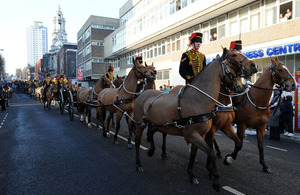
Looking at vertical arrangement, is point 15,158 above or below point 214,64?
below

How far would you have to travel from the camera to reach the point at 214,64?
4.15 m

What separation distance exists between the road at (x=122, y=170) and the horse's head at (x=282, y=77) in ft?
6.36

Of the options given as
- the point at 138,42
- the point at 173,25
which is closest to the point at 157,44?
the point at 138,42

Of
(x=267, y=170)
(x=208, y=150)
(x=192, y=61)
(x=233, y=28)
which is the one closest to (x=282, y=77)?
(x=267, y=170)

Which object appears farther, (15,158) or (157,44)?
(157,44)

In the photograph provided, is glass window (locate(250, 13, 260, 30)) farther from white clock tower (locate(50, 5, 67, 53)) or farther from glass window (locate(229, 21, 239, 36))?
white clock tower (locate(50, 5, 67, 53))

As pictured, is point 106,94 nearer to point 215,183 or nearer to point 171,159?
point 171,159

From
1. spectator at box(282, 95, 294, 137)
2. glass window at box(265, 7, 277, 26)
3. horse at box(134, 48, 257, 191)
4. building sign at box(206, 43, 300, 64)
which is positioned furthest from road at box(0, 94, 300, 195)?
glass window at box(265, 7, 277, 26)

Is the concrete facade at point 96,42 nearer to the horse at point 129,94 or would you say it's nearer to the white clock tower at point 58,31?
the horse at point 129,94

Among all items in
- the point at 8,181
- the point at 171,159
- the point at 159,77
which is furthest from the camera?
the point at 159,77

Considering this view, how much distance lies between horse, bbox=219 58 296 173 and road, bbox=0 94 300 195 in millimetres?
869

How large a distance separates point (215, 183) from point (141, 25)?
103 ft

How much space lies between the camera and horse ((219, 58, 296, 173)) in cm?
537

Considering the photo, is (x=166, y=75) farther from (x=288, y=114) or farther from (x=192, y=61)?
(x=192, y=61)
